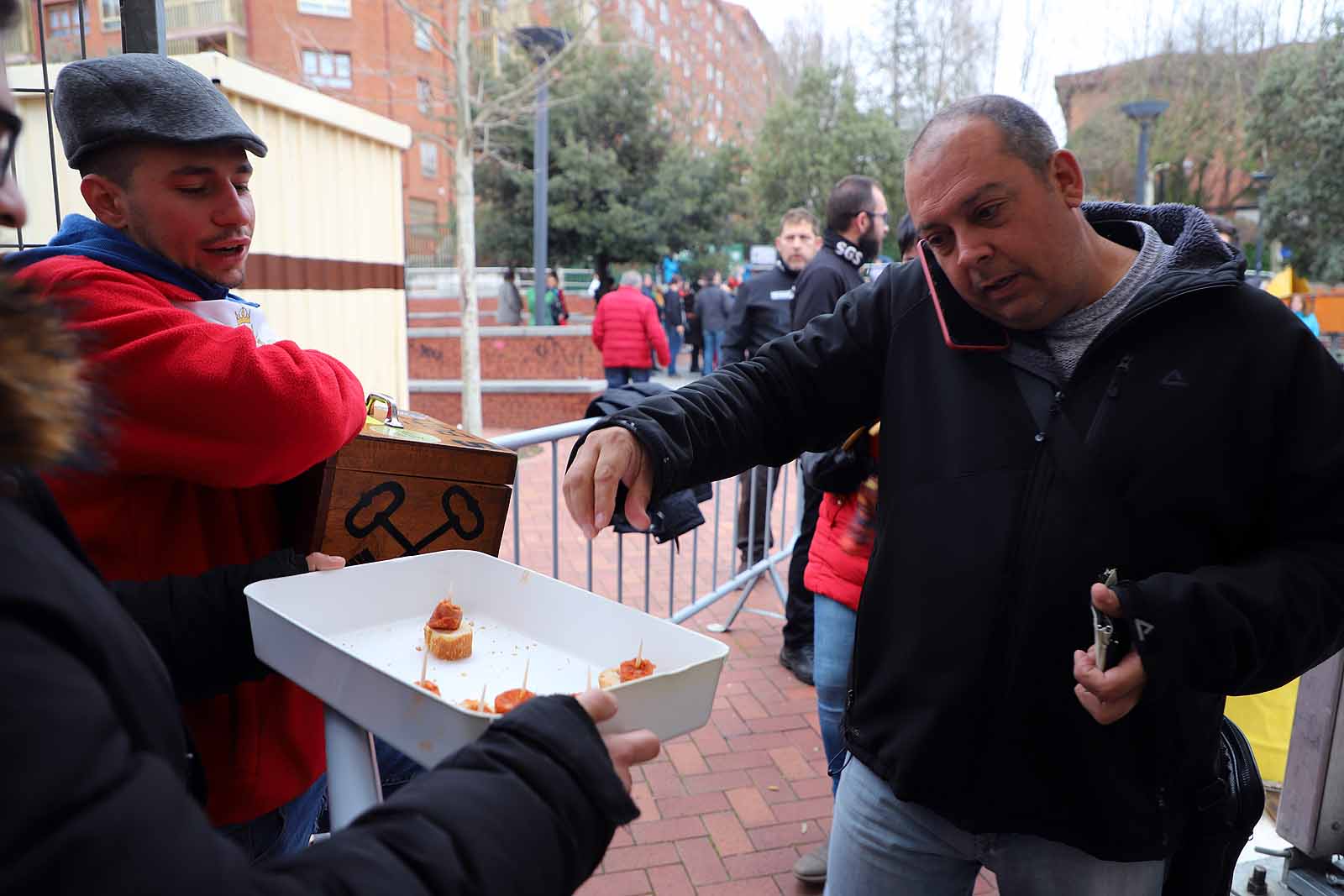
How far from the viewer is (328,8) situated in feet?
107

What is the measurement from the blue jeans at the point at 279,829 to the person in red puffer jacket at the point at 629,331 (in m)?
9.39

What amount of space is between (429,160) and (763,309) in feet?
117

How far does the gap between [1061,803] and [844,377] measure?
0.85 meters

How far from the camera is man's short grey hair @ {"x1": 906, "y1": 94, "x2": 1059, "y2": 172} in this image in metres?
1.63

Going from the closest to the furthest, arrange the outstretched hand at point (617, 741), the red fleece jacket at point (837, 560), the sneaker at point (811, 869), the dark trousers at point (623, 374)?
the outstretched hand at point (617, 741) → the red fleece jacket at point (837, 560) → the sneaker at point (811, 869) → the dark trousers at point (623, 374)

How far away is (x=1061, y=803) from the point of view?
5.20ft

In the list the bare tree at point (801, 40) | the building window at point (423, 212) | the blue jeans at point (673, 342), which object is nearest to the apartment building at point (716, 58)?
the bare tree at point (801, 40)

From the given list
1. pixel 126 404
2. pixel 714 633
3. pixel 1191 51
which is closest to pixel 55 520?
pixel 126 404

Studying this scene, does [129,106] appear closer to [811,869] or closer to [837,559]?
[837,559]

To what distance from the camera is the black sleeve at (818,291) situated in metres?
4.95

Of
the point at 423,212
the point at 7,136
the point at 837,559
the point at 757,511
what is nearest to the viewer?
the point at 7,136

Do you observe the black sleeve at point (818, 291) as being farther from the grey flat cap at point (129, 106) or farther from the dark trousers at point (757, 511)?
the grey flat cap at point (129, 106)

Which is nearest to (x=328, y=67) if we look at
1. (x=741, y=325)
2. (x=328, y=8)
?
(x=328, y=8)

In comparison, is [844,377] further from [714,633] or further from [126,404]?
[714,633]
